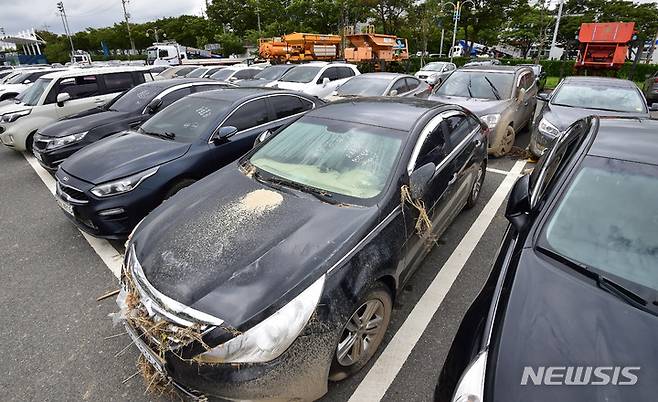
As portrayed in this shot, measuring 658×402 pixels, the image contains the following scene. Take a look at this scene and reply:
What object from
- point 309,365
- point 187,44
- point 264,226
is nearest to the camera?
point 309,365

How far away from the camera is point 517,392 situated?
1.35 meters

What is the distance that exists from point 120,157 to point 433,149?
3301 mm

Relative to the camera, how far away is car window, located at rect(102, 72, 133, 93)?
328 inches

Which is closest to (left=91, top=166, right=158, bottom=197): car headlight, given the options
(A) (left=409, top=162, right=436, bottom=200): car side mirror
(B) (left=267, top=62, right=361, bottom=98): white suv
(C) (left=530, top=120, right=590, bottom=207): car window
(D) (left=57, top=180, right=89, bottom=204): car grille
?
(D) (left=57, top=180, right=89, bottom=204): car grille

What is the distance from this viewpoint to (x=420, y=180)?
2.66 m

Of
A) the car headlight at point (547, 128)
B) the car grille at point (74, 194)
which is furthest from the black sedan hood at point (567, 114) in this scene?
the car grille at point (74, 194)

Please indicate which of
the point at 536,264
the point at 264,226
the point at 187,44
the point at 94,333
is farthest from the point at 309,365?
the point at 187,44

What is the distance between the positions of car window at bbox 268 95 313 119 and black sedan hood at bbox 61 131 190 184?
1579 mm

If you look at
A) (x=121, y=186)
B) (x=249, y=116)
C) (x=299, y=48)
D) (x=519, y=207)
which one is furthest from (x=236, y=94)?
(x=299, y=48)

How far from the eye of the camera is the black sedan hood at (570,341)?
1.33 metres

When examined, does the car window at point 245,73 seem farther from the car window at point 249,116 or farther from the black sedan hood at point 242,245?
the black sedan hood at point 242,245

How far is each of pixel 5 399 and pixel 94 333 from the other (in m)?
0.60

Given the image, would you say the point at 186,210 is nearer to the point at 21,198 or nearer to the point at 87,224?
the point at 87,224

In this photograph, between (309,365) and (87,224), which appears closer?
(309,365)
